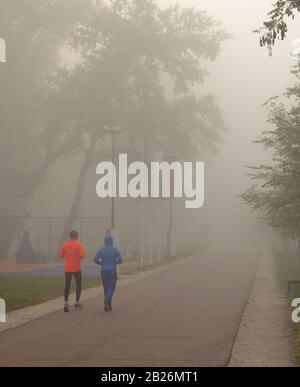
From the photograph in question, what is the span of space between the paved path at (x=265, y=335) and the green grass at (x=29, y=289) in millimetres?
5728

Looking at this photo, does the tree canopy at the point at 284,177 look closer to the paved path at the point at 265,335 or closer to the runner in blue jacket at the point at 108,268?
the paved path at the point at 265,335

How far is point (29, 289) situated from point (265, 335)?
10.3 m

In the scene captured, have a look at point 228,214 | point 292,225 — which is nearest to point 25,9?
point 292,225

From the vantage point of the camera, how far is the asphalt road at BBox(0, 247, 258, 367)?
8.72 meters

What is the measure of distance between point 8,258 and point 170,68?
17.5m

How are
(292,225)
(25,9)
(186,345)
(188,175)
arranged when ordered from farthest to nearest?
(188,175)
(25,9)
(292,225)
(186,345)

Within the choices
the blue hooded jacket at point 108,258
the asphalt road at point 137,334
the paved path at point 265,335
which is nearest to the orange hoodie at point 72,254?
the blue hooded jacket at point 108,258

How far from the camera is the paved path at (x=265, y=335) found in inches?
342

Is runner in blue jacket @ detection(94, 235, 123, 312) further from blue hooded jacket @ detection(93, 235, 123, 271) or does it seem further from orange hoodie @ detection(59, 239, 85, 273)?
orange hoodie @ detection(59, 239, 85, 273)

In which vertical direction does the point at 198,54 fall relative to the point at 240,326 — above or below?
above

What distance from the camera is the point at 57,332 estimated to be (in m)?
11.2

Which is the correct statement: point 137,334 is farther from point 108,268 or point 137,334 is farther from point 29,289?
point 29,289

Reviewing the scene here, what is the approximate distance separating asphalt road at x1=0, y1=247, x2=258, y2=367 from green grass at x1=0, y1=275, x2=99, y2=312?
1696 mm
